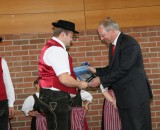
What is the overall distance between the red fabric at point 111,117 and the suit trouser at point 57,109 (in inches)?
34.5

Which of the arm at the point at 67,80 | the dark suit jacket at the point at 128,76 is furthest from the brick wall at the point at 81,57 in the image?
the arm at the point at 67,80

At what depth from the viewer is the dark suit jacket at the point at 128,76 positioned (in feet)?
9.34

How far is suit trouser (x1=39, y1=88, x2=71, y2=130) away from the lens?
2652 mm

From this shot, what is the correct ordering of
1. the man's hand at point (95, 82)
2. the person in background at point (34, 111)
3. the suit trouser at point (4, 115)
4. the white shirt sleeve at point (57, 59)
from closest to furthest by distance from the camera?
1. the white shirt sleeve at point (57, 59)
2. the man's hand at point (95, 82)
3. the suit trouser at point (4, 115)
4. the person in background at point (34, 111)

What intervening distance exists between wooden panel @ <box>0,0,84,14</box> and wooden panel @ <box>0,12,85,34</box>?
0.06 metres

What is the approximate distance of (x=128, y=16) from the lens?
400cm

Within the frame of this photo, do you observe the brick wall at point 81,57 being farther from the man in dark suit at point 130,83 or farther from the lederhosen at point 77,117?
the man in dark suit at point 130,83

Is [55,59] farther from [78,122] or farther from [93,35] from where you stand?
[93,35]

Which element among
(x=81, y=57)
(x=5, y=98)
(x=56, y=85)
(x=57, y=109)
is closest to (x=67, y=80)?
(x=56, y=85)

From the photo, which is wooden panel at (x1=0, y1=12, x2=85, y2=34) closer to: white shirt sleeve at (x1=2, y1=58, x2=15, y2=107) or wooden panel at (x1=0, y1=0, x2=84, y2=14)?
wooden panel at (x1=0, y1=0, x2=84, y2=14)

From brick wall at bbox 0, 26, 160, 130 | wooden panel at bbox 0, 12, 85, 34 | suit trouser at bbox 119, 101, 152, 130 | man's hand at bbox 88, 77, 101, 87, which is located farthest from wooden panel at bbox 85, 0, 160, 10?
suit trouser at bbox 119, 101, 152, 130

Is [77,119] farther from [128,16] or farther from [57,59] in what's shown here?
[128,16]

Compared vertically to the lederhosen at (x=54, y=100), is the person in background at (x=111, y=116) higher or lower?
lower

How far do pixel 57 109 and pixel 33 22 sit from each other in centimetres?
165
